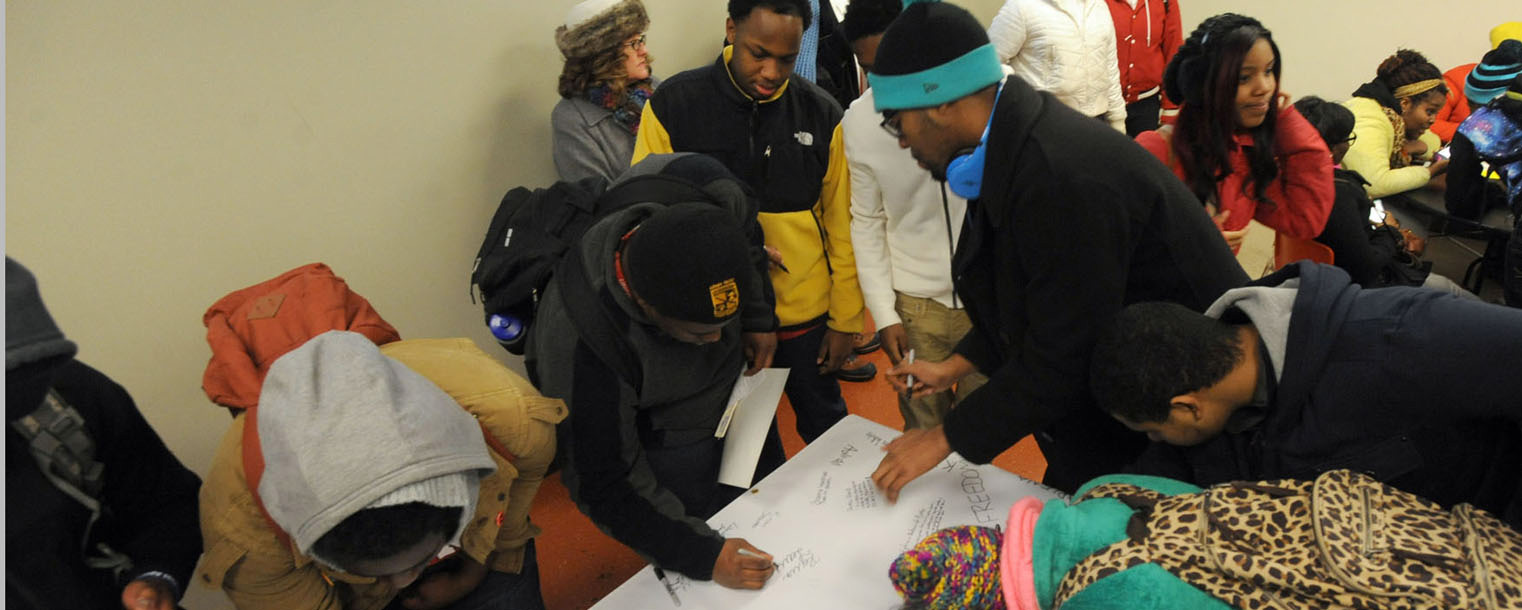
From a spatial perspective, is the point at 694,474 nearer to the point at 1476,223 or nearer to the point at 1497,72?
the point at 1476,223

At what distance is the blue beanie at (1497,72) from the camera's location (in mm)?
3408

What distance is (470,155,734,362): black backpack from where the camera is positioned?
160cm

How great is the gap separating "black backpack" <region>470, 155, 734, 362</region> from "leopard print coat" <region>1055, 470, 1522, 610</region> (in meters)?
1.04

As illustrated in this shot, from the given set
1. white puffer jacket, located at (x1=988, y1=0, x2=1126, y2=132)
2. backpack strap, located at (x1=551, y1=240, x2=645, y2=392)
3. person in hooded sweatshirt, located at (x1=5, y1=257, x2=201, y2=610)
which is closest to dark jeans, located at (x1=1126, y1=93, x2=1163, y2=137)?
white puffer jacket, located at (x1=988, y1=0, x2=1126, y2=132)

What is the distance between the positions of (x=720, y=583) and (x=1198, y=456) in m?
0.81

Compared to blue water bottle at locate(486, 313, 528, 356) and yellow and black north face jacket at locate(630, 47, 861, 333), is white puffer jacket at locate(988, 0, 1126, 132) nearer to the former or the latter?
yellow and black north face jacket at locate(630, 47, 861, 333)

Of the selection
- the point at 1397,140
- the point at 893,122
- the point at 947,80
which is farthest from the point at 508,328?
the point at 1397,140

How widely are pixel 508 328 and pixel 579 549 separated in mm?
1143

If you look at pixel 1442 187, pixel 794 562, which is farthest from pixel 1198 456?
pixel 1442 187

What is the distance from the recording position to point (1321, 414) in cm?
117

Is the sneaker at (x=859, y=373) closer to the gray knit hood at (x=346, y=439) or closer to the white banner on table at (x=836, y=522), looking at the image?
the white banner on table at (x=836, y=522)

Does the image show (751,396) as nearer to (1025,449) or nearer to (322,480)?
(322,480)

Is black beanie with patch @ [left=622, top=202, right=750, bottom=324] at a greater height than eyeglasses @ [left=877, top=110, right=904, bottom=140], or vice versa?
eyeglasses @ [left=877, top=110, right=904, bottom=140]

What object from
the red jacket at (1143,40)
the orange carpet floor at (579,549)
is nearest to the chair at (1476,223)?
the red jacket at (1143,40)
